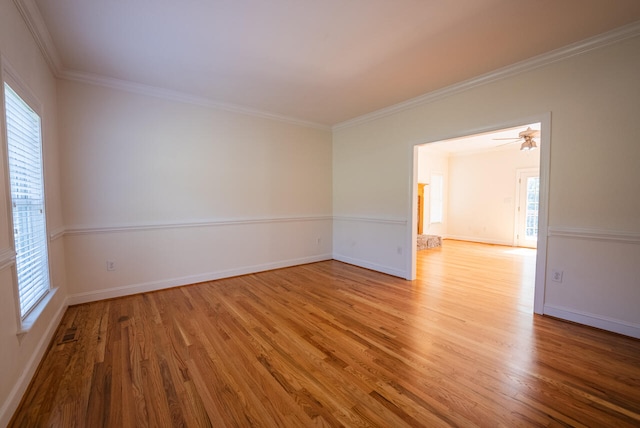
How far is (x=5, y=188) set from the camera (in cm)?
160

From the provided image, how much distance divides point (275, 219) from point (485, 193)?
6016 mm

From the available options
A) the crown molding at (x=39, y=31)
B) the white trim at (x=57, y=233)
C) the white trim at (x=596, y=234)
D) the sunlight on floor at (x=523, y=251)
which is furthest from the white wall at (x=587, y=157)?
the white trim at (x=57, y=233)

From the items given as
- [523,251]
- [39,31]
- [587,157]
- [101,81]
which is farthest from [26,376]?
[523,251]

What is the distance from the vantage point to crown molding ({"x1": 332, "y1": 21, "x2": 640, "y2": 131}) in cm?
224

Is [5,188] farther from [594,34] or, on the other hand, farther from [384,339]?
[594,34]

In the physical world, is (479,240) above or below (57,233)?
below

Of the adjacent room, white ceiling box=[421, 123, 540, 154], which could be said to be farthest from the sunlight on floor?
white ceiling box=[421, 123, 540, 154]

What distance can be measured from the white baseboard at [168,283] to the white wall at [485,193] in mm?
5308

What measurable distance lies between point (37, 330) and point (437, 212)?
8.23 metres

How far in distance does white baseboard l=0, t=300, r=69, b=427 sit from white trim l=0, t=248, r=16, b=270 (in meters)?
0.71

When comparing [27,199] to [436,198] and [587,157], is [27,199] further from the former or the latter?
[436,198]

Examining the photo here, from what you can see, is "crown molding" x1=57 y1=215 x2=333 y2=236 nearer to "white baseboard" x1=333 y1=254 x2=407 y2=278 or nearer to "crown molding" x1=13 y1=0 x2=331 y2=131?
"white baseboard" x1=333 y1=254 x2=407 y2=278

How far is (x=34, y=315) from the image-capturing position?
1.98m

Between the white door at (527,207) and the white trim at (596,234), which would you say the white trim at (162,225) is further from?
the white door at (527,207)
